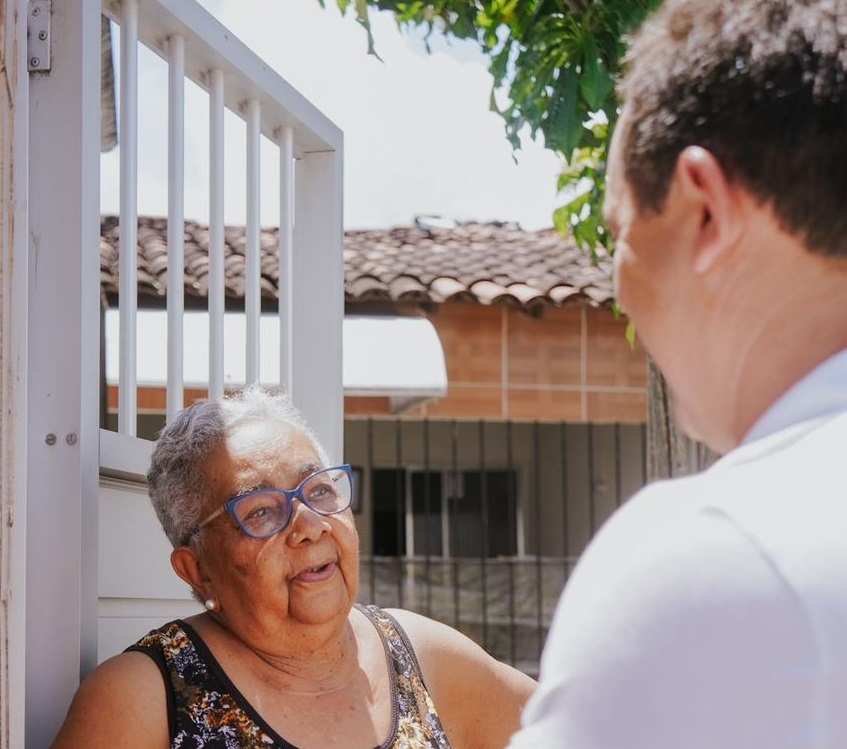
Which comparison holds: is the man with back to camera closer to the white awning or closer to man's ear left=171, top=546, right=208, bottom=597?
man's ear left=171, top=546, right=208, bottom=597

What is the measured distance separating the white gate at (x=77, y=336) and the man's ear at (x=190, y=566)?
9cm

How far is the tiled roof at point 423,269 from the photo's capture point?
25.7ft

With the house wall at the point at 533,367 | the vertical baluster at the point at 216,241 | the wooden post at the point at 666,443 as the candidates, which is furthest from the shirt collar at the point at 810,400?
the house wall at the point at 533,367

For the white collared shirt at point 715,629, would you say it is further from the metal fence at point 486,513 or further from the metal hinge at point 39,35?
the metal fence at point 486,513

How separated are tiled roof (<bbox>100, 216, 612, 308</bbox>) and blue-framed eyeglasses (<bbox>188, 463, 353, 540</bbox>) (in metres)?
4.81

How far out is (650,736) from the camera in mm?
656

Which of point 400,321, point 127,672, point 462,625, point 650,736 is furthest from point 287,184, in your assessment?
point 462,625

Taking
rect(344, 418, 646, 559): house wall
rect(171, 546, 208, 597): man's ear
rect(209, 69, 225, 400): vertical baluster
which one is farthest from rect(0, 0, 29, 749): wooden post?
rect(344, 418, 646, 559): house wall

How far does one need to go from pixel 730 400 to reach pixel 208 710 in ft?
5.14

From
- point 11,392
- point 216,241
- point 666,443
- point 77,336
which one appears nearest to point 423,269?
point 666,443

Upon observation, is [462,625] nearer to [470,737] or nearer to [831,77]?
[470,737]

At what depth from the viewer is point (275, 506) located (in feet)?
7.85

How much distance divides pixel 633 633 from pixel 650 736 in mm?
52

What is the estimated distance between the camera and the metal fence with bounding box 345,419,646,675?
951 centimetres
